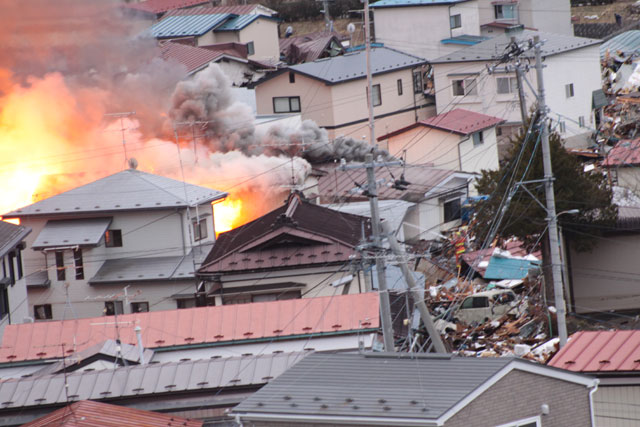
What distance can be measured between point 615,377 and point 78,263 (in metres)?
15.1

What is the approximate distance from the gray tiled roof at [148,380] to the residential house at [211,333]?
144 cm

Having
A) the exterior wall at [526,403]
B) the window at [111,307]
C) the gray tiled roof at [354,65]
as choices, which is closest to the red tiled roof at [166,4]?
the gray tiled roof at [354,65]

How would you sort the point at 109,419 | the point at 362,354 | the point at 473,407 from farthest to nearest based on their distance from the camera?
the point at 109,419 → the point at 362,354 → the point at 473,407

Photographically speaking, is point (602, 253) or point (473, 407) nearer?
point (473, 407)

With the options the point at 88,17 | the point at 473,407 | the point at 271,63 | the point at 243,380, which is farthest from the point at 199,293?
the point at 271,63

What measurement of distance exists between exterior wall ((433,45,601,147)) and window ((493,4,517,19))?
949cm

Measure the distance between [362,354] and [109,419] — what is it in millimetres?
3944

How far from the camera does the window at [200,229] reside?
79.2 feet

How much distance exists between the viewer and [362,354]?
1011 centimetres

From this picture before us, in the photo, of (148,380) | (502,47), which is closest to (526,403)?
(148,380)

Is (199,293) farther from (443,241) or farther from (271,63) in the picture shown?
(271,63)

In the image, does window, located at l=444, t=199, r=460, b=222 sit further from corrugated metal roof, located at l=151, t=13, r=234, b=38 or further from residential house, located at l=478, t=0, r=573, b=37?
corrugated metal roof, located at l=151, t=13, r=234, b=38

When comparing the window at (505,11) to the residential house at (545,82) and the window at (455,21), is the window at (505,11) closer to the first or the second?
the window at (455,21)

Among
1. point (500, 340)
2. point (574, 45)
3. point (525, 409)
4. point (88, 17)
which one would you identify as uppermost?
point (88, 17)
